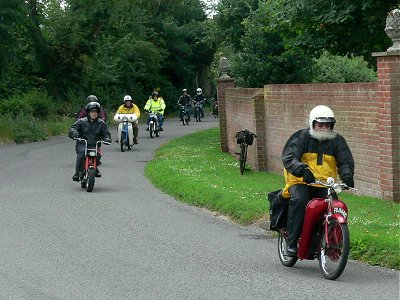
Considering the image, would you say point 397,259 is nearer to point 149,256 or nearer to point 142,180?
point 149,256

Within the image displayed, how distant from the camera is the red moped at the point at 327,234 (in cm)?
1039

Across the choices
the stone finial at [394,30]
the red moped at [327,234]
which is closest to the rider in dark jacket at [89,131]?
the stone finial at [394,30]

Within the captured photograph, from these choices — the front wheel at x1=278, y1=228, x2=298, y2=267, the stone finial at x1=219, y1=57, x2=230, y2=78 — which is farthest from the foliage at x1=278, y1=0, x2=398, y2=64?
the front wheel at x1=278, y1=228, x2=298, y2=267

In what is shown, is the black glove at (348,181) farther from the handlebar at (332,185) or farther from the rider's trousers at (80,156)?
the rider's trousers at (80,156)

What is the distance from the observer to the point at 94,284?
34.6ft

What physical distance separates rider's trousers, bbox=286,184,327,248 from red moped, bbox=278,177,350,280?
91 mm

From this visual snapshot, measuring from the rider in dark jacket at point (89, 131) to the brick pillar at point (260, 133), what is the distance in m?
3.49

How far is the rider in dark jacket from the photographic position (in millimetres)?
21406

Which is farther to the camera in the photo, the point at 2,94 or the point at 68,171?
the point at 2,94

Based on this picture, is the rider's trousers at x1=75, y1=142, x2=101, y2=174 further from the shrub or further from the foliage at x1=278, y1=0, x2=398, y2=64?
the shrub

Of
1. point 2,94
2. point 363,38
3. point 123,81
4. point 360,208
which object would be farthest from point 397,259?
point 123,81

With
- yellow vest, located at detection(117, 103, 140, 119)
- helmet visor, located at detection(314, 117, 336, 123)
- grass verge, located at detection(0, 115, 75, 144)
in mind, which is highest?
helmet visor, located at detection(314, 117, 336, 123)

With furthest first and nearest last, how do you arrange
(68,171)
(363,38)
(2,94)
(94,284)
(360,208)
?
(2,94), (68,171), (363,38), (360,208), (94,284)

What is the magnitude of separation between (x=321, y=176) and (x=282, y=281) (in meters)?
1.24
